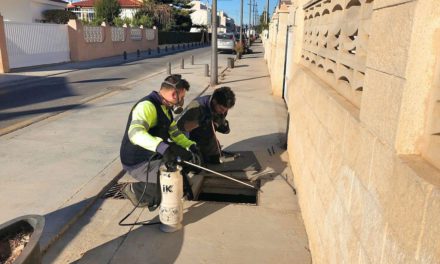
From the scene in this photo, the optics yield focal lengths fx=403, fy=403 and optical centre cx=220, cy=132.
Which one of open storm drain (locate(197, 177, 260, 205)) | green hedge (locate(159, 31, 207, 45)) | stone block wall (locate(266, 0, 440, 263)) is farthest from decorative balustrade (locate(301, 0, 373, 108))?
green hedge (locate(159, 31, 207, 45))

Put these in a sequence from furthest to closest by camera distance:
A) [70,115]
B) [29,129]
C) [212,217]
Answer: [70,115] → [29,129] → [212,217]

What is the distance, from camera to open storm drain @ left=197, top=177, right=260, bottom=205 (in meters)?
5.32

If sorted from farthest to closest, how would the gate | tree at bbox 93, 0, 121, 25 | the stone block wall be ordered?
tree at bbox 93, 0, 121, 25
the gate
the stone block wall

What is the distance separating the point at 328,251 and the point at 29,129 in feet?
22.0

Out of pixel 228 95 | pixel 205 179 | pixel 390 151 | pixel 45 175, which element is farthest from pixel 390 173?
pixel 45 175

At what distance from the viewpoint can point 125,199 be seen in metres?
4.73

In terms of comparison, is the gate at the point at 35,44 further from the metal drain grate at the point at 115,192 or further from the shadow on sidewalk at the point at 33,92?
the metal drain grate at the point at 115,192

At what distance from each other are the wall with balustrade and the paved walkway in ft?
62.3

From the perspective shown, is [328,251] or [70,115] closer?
[328,251]

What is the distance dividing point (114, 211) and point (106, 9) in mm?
38750

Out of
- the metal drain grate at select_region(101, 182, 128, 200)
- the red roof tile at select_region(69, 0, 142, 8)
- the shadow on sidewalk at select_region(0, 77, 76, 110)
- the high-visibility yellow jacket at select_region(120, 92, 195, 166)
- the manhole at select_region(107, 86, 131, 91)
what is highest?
the red roof tile at select_region(69, 0, 142, 8)

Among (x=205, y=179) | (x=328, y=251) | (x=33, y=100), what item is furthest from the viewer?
(x=33, y=100)

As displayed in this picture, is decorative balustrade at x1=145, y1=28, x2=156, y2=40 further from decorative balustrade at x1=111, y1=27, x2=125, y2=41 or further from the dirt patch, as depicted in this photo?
the dirt patch

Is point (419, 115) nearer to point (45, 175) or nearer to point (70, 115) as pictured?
point (45, 175)
